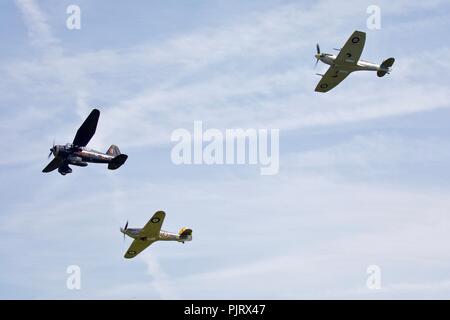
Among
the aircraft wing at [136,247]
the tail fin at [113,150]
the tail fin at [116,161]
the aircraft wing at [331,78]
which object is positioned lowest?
the aircraft wing at [136,247]

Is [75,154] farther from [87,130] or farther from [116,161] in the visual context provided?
[116,161]

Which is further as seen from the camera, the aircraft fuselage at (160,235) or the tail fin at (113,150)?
the tail fin at (113,150)

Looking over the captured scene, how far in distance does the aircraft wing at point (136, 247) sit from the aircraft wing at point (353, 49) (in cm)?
2744

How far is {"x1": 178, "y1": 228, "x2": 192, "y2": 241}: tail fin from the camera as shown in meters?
97.6

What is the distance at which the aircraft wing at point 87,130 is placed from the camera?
3738 inches

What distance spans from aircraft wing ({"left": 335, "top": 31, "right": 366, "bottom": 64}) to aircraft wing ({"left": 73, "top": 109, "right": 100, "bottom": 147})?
2572 centimetres

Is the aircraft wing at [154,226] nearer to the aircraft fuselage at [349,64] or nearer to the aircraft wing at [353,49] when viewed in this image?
the aircraft fuselage at [349,64]

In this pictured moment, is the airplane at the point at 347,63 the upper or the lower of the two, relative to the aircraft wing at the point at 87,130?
upper

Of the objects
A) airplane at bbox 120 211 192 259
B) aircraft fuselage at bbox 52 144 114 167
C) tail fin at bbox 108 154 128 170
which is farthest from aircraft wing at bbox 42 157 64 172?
airplane at bbox 120 211 192 259

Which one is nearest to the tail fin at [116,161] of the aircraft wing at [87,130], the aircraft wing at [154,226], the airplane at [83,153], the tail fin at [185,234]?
the airplane at [83,153]
